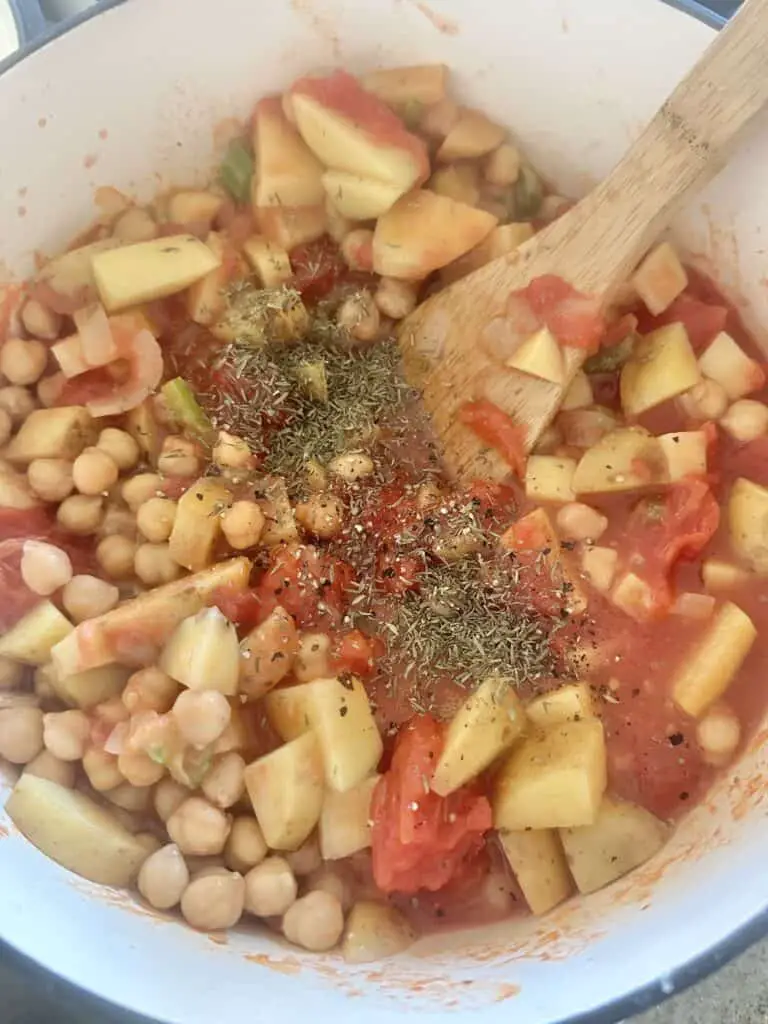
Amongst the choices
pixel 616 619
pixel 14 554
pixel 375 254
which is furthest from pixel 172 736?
pixel 375 254

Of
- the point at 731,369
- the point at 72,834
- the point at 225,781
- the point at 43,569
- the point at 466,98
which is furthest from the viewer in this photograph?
the point at 466,98

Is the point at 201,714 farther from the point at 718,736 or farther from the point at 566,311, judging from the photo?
the point at 566,311

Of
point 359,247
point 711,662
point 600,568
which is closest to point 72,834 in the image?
point 600,568

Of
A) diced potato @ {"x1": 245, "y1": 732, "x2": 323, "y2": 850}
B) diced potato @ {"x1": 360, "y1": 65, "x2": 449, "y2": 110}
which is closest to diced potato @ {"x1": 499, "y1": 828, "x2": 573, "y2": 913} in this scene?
diced potato @ {"x1": 245, "y1": 732, "x2": 323, "y2": 850}

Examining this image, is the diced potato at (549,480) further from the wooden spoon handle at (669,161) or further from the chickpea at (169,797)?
the chickpea at (169,797)

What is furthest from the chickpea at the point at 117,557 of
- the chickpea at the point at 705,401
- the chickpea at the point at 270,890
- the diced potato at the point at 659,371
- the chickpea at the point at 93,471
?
the chickpea at the point at 705,401
